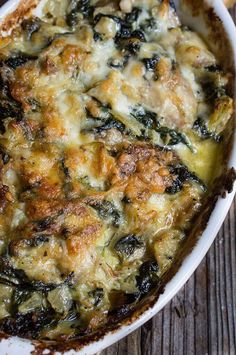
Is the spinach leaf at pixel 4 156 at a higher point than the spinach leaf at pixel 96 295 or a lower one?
higher

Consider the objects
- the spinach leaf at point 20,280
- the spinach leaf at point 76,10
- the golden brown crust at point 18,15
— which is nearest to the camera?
the spinach leaf at point 20,280

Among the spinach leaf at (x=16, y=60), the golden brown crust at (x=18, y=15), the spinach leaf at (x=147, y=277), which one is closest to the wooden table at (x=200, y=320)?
the spinach leaf at (x=147, y=277)

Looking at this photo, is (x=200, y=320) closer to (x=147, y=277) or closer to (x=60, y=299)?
(x=147, y=277)

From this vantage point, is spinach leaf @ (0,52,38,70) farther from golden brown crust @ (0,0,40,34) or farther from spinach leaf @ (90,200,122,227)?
spinach leaf @ (90,200,122,227)

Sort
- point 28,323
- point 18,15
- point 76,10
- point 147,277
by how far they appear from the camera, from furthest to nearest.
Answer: point 76,10
point 18,15
point 147,277
point 28,323

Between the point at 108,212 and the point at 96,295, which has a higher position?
the point at 108,212

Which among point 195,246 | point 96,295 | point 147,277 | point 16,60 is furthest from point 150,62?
point 96,295

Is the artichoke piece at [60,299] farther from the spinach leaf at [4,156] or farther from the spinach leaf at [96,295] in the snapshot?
the spinach leaf at [4,156]
